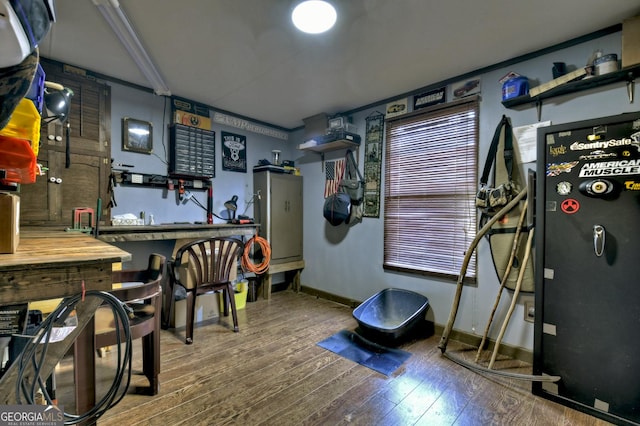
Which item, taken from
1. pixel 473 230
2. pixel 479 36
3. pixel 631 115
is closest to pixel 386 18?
pixel 479 36

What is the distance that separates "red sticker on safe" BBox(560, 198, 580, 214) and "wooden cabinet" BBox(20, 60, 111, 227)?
3.71 metres

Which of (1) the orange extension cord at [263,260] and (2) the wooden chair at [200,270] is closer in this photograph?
(2) the wooden chair at [200,270]

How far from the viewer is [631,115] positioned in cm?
162

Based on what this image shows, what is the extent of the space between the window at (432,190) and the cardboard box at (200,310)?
1.95m

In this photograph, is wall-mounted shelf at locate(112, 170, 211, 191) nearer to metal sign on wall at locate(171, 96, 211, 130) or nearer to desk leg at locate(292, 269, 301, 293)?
metal sign on wall at locate(171, 96, 211, 130)

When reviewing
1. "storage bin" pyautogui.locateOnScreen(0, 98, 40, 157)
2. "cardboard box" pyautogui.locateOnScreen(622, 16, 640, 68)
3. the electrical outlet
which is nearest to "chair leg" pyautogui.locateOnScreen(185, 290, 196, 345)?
"storage bin" pyautogui.locateOnScreen(0, 98, 40, 157)

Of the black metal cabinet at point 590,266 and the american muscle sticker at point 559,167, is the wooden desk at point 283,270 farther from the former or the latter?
the american muscle sticker at point 559,167

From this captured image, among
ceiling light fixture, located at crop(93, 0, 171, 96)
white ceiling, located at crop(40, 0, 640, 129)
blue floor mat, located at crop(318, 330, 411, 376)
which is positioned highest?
white ceiling, located at crop(40, 0, 640, 129)

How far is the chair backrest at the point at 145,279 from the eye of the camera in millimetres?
1575

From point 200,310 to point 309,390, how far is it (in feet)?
5.39

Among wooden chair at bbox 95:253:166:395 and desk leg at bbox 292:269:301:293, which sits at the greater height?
wooden chair at bbox 95:253:166:395

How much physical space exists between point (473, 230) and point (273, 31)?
2366 millimetres

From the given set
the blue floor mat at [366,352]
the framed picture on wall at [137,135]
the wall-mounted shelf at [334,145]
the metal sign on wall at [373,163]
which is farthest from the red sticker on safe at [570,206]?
the framed picture on wall at [137,135]

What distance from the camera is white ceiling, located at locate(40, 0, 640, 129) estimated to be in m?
1.86
